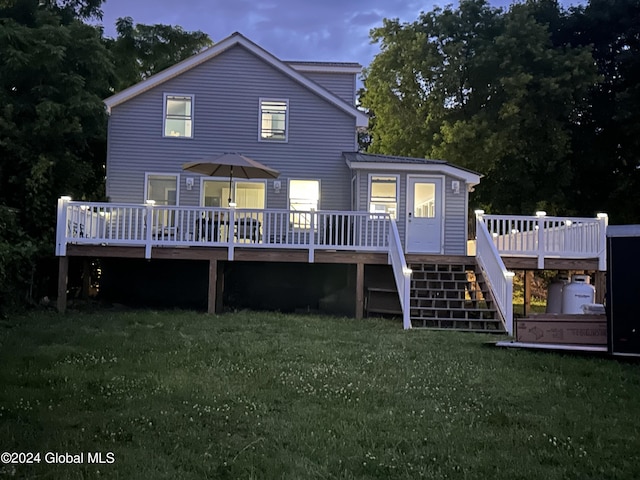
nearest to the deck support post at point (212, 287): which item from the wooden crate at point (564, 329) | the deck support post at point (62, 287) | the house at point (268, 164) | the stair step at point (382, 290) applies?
the house at point (268, 164)

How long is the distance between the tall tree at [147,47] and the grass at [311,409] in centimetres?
1509

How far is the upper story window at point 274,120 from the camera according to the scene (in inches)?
609

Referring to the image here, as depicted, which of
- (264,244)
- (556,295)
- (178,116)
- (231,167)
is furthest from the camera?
(178,116)

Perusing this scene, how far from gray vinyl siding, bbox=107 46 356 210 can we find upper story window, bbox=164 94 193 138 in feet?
0.41

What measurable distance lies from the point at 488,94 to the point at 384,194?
354 inches

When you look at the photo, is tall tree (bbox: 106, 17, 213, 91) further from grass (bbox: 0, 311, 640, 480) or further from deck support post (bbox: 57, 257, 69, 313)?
grass (bbox: 0, 311, 640, 480)

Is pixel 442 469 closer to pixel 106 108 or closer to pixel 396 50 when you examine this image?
pixel 106 108

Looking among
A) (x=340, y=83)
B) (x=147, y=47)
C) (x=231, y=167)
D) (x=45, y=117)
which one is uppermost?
(x=147, y=47)

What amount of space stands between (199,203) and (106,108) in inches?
138

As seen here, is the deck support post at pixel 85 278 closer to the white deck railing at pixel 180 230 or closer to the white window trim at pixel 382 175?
the white deck railing at pixel 180 230

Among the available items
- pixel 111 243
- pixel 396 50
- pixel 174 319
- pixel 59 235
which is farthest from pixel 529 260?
pixel 396 50

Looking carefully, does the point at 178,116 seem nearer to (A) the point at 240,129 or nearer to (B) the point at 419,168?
(A) the point at 240,129

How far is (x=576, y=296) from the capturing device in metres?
Answer: 12.2

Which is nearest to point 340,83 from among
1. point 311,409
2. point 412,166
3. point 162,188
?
point 412,166
